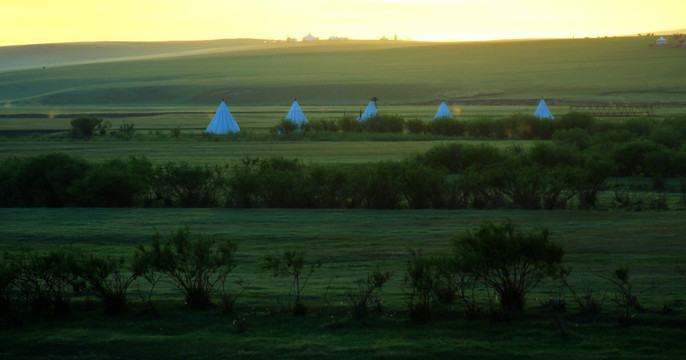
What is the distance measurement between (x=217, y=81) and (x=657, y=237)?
127731 millimetres

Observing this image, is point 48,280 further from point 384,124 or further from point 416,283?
point 384,124

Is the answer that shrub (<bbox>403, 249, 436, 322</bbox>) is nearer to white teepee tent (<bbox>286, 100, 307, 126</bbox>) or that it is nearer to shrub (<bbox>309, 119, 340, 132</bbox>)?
white teepee tent (<bbox>286, 100, 307, 126</bbox>)

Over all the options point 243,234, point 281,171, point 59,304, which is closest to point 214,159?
point 281,171

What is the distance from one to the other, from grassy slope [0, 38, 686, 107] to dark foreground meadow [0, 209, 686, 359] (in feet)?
267

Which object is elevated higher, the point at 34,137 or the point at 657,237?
the point at 34,137

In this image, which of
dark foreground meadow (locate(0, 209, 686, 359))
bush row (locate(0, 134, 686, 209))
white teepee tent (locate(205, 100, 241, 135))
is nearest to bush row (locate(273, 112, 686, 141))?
white teepee tent (locate(205, 100, 241, 135))

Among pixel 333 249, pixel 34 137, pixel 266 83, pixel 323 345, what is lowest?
pixel 323 345

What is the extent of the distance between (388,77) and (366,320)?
4855 inches

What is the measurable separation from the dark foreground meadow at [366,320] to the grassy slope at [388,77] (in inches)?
3210

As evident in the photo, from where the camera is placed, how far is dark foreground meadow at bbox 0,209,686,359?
31.2ft

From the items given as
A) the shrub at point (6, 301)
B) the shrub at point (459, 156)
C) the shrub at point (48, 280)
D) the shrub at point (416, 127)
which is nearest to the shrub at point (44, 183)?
the shrub at point (459, 156)

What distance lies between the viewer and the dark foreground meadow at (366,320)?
951cm

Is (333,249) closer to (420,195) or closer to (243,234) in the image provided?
(243,234)

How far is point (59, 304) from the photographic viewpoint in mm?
11227
